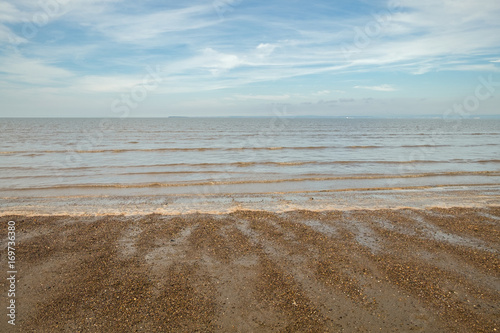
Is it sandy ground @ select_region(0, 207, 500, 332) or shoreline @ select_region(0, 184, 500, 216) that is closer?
sandy ground @ select_region(0, 207, 500, 332)

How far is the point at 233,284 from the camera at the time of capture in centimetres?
612

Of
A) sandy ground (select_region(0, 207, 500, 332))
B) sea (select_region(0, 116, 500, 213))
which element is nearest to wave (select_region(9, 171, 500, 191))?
sea (select_region(0, 116, 500, 213))

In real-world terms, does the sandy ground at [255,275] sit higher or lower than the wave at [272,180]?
higher

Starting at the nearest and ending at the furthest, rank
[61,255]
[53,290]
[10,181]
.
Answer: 1. [53,290]
2. [61,255]
3. [10,181]

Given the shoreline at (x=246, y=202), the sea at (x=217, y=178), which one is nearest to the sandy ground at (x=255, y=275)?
the shoreline at (x=246, y=202)

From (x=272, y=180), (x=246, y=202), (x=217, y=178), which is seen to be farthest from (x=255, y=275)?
(x=217, y=178)

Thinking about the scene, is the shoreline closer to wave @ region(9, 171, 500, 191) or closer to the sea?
the sea

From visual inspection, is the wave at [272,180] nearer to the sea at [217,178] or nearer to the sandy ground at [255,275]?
the sea at [217,178]

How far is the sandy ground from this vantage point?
16.6ft

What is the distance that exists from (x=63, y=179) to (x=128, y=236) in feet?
38.3

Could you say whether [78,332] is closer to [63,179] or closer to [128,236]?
[128,236]

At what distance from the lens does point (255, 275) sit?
21.2 feet

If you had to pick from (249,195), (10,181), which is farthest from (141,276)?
(10,181)

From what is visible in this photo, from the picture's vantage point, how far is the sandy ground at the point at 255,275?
505cm
